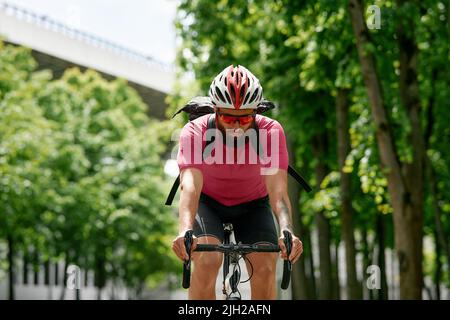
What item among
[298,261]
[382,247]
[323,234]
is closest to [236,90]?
[298,261]

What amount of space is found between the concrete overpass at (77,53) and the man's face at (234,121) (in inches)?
1567

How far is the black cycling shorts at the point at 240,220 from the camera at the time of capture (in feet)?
17.3

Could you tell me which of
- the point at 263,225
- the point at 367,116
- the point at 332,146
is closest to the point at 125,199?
the point at 332,146

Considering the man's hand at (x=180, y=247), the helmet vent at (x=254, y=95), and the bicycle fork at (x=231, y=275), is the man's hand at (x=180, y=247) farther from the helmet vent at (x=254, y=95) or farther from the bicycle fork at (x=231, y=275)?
the helmet vent at (x=254, y=95)

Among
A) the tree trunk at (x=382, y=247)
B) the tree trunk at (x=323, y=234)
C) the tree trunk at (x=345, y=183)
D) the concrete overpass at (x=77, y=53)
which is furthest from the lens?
the concrete overpass at (x=77, y=53)

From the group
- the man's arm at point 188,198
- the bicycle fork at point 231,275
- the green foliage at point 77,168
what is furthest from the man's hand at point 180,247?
the green foliage at point 77,168

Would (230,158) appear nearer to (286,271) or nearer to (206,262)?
(206,262)

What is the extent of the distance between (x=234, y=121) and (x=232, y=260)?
799 millimetres

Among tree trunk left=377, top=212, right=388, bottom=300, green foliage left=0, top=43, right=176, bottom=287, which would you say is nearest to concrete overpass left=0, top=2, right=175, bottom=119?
green foliage left=0, top=43, right=176, bottom=287

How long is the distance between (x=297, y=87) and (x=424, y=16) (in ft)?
11.5

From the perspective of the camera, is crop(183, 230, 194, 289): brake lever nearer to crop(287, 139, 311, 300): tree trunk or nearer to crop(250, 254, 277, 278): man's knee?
crop(250, 254, 277, 278): man's knee

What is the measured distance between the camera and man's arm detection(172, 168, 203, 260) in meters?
4.77

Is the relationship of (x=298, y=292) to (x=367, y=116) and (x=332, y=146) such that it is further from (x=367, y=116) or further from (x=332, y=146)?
(x=367, y=116)

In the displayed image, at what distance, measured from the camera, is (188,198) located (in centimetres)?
499
